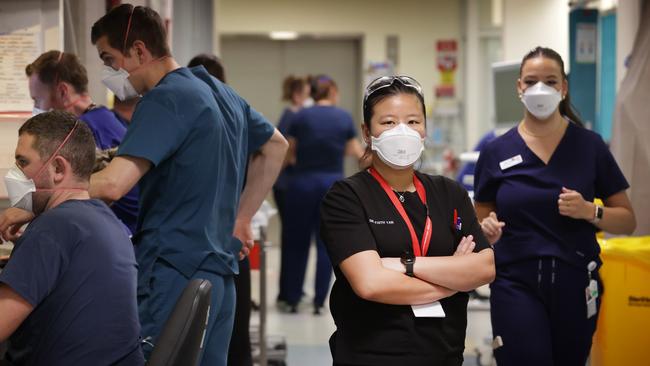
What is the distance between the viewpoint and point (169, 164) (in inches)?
96.7

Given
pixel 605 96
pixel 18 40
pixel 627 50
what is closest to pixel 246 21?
pixel 605 96

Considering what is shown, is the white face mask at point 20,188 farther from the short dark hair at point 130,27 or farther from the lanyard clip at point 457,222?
the lanyard clip at point 457,222

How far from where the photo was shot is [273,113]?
33.3 feet

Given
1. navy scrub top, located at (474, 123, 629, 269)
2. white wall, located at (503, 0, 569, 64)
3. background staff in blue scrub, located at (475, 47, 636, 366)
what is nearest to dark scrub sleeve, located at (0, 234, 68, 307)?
background staff in blue scrub, located at (475, 47, 636, 366)

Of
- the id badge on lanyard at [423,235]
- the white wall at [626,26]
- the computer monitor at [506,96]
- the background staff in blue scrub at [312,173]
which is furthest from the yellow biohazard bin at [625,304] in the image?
the background staff in blue scrub at [312,173]

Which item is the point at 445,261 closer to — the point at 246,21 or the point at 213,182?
the point at 213,182

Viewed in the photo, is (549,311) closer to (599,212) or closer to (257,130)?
(599,212)

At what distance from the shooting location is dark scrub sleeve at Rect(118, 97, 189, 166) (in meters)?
2.34

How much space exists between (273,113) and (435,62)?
1.84 meters

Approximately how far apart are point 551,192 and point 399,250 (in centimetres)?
101

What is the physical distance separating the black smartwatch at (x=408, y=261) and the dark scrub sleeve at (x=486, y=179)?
1.05 m

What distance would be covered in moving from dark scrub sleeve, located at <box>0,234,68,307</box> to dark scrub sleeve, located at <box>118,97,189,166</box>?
1.47 feet

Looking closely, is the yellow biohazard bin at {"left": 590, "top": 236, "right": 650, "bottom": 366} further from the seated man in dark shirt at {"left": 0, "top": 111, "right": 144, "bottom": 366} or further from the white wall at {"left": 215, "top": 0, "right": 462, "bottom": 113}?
the white wall at {"left": 215, "top": 0, "right": 462, "bottom": 113}

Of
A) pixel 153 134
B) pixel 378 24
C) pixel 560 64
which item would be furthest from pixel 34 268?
pixel 378 24
